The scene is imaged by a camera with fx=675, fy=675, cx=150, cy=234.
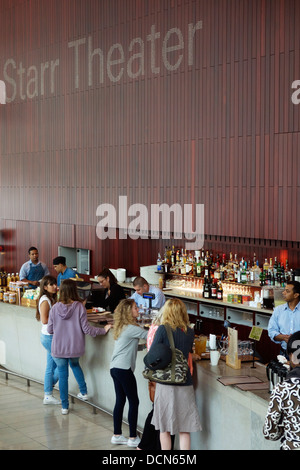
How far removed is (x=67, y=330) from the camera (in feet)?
21.9

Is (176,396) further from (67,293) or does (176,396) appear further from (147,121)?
(147,121)

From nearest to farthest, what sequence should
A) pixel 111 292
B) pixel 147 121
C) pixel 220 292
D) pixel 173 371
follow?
1. pixel 173 371
2. pixel 111 292
3. pixel 220 292
4. pixel 147 121

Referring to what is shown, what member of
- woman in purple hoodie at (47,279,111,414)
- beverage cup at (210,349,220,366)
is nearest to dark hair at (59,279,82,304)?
woman in purple hoodie at (47,279,111,414)

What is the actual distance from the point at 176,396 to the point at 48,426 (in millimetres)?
2014

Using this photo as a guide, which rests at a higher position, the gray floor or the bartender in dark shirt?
the bartender in dark shirt

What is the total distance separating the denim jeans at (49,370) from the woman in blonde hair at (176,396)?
2308 mm

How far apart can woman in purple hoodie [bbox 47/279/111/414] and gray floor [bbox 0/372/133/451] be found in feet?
0.79

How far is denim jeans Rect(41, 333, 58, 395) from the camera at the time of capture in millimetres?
7078

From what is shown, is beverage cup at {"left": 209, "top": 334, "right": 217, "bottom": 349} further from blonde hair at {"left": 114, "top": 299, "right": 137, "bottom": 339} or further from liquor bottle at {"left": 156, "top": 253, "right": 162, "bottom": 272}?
liquor bottle at {"left": 156, "top": 253, "right": 162, "bottom": 272}

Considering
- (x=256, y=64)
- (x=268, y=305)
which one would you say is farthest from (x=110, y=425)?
(x=256, y=64)

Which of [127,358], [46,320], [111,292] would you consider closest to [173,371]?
[127,358]

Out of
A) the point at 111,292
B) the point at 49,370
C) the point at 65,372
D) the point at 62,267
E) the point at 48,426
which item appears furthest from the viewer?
A: the point at 62,267

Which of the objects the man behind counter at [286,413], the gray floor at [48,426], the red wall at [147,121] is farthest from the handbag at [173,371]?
the red wall at [147,121]

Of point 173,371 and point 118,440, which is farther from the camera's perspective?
point 118,440
